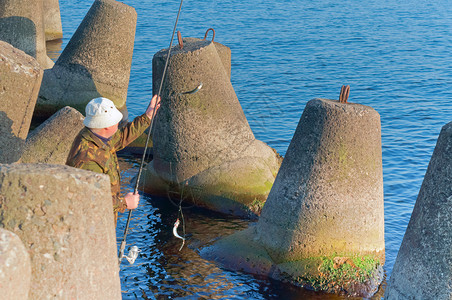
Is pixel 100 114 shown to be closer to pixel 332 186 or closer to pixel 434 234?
pixel 332 186

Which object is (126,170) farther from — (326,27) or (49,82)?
(326,27)

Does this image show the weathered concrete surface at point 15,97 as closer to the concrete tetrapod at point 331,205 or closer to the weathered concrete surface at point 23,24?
the concrete tetrapod at point 331,205

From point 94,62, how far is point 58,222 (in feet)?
34.6

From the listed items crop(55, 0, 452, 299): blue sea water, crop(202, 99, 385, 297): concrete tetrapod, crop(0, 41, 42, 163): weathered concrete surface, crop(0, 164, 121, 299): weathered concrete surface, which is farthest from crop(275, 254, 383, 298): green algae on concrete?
crop(0, 164, 121, 299): weathered concrete surface

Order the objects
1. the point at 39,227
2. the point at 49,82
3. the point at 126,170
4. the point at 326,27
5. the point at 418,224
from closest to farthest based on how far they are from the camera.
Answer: the point at 39,227 < the point at 418,224 < the point at 126,170 < the point at 49,82 < the point at 326,27

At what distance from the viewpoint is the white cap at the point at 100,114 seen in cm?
580

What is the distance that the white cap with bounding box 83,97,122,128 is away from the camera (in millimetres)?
5805

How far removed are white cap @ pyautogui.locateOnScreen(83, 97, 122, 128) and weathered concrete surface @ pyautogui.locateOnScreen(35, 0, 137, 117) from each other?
8.33 meters

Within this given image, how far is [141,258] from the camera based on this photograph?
8.23 metres

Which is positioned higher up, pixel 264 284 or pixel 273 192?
pixel 273 192

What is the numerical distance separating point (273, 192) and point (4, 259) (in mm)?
4791

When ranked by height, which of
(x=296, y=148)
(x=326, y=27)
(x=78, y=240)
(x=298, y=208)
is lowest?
(x=326, y=27)

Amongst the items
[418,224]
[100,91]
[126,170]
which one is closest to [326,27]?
[100,91]

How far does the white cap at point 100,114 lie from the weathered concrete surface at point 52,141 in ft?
12.2
